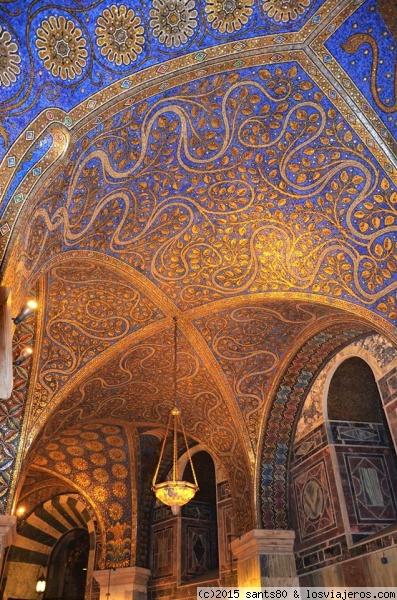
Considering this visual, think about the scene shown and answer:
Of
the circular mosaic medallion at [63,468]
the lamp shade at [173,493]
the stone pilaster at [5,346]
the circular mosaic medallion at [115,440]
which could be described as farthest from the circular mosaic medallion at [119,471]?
the stone pilaster at [5,346]

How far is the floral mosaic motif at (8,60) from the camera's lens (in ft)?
12.3

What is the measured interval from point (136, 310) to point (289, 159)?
2.92 metres

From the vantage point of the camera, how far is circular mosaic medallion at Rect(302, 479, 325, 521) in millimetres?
7059

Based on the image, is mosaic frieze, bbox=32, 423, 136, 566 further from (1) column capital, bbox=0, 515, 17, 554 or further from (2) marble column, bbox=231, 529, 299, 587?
(1) column capital, bbox=0, 515, 17, 554

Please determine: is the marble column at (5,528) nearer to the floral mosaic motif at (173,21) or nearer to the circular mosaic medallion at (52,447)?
the circular mosaic medallion at (52,447)

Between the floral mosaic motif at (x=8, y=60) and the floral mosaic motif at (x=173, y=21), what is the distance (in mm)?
1058

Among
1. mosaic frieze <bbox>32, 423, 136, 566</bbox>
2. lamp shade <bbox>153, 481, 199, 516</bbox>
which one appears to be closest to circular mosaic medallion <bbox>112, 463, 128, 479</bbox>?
mosaic frieze <bbox>32, 423, 136, 566</bbox>

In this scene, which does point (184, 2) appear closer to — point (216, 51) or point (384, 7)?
point (216, 51)

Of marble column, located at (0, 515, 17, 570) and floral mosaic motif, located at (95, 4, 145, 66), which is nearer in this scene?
floral mosaic motif, located at (95, 4, 145, 66)

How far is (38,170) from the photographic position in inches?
161

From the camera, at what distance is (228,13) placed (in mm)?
4016

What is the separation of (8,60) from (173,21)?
4.22 feet

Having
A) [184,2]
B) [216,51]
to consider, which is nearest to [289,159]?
[216,51]

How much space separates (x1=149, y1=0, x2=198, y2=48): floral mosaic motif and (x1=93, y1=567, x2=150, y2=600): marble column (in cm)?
886
